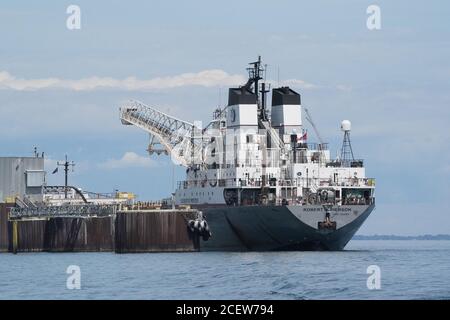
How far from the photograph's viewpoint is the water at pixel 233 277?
63.8 m

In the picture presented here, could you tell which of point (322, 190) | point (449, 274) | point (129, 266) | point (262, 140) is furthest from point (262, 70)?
point (449, 274)

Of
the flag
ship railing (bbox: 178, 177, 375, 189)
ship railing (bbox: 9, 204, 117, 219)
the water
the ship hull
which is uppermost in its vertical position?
the flag

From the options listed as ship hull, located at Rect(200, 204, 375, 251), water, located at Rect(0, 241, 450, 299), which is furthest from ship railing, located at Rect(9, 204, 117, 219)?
ship hull, located at Rect(200, 204, 375, 251)

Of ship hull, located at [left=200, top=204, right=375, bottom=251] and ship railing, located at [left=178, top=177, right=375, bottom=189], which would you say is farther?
ship railing, located at [left=178, top=177, right=375, bottom=189]

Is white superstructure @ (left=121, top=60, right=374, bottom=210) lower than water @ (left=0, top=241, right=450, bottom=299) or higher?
higher

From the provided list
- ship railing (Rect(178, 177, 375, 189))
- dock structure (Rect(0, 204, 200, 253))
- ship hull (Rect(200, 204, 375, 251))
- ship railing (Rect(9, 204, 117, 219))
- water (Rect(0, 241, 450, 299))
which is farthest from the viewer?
ship railing (Rect(9, 204, 117, 219))

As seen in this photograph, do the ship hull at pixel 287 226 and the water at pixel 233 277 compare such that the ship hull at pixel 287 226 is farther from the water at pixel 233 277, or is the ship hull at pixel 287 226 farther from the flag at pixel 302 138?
the flag at pixel 302 138

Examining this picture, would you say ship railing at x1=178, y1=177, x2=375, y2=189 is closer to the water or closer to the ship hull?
the ship hull

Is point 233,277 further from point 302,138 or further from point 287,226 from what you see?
point 302,138

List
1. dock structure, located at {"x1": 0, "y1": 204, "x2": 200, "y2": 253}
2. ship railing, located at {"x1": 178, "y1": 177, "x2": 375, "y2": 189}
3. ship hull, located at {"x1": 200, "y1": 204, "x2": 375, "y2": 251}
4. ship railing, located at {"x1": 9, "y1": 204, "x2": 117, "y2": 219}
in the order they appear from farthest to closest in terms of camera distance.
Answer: ship railing, located at {"x1": 9, "y1": 204, "x2": 117, "y2": 219}, dock structure, located at {"x1": 0, "y1": 204, "x2": 200, "y2": 253}, ship railing, located at {"x1": 178, "y1": 177, "x2": 375, "y2": 189}, ship hull, located at {"x1": 200, "y1": 204, "x2": 375, "y2": 251}

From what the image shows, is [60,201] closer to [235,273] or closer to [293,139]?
[293,139]

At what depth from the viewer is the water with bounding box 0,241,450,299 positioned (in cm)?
6375

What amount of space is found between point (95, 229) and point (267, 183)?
2593 centimetres

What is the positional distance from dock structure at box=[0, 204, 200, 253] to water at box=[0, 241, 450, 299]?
4.90 meters
